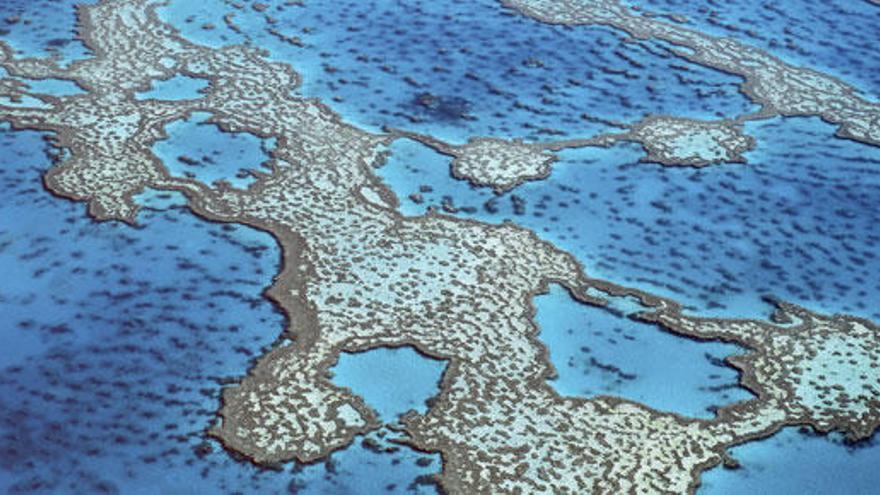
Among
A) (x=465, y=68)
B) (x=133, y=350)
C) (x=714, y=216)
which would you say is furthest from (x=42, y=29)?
(x=714, y=216)

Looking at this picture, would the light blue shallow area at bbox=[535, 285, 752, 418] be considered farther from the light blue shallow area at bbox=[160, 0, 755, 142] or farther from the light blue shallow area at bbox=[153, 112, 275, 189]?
the light blue shallow area at bbox=[153, 112, 275, 189]

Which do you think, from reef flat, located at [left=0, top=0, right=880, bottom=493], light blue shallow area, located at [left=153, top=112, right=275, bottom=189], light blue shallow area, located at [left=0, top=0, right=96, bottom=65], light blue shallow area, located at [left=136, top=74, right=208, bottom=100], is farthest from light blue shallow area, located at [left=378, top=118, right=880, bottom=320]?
light blue shallow area, located at [left=0, top=0, right=96, bottom=65]

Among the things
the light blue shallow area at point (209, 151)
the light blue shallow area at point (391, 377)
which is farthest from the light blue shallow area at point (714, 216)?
the light blue shallow area at point (391, 377)

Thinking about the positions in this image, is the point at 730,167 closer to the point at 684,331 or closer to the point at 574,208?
the point at 574,208

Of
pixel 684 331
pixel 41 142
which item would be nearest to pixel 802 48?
pixel 684 331

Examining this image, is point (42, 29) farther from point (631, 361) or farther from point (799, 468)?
point (799, 468)

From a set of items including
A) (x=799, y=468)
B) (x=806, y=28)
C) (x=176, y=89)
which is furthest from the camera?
(x=806, y=28)
